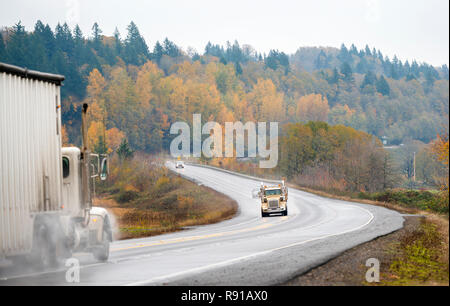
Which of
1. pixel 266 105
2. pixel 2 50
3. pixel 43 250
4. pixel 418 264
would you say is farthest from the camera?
pixel 266 105

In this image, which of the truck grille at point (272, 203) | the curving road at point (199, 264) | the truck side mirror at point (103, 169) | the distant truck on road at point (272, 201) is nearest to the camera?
the curving road at point (199, 264)

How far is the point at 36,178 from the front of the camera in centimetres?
1345

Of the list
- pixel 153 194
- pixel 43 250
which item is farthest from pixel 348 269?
pixel 153 194

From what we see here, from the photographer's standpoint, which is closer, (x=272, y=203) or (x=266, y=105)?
(x=272, y=203)

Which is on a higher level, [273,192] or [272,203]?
[273,192]

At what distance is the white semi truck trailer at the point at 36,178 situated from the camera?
12.6m

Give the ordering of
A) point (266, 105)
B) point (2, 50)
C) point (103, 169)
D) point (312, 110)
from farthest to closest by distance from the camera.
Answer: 1. point (312, 110)
2. point (266, 105)
3. point (2, 50)
4. point (103, 169)

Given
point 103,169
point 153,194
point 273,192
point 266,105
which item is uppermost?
point 266,105

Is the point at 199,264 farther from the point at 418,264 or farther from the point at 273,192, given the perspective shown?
the point at 273,192

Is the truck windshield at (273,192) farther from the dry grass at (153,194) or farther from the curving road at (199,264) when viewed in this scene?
the curving road at (199,264)

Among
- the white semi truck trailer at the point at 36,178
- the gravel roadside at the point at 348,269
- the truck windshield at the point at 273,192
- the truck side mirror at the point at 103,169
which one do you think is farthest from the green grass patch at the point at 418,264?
the truck windshield at the point at 273,192

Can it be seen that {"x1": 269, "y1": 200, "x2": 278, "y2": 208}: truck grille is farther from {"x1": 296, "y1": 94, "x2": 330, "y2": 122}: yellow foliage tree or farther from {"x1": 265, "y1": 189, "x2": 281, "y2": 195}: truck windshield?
{"x1": 296, "y1": 94, "x2": 330, "y2": 122}: yellow foliage tree
